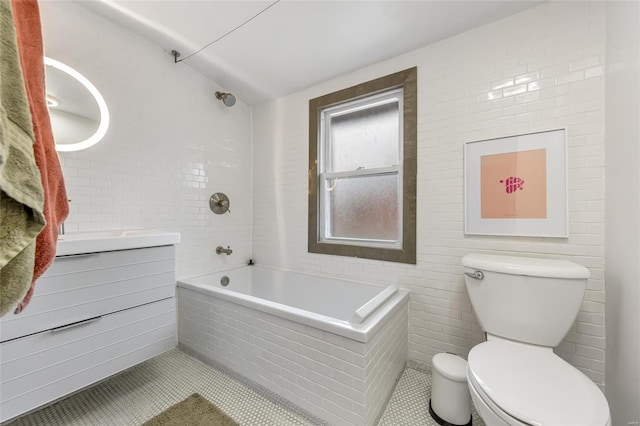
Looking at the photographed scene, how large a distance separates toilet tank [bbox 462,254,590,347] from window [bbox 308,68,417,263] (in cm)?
52

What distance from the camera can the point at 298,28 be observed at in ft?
5.43

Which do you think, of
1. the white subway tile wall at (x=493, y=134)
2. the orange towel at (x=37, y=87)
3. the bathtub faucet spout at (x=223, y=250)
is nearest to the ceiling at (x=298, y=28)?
the white subway tile wall at (x=493, y=134)

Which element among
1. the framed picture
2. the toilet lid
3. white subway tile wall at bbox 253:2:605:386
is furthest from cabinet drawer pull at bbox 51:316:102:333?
the framed picture

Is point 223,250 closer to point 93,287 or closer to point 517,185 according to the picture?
point 93,287

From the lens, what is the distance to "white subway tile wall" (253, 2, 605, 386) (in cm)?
132

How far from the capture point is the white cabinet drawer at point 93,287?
108 cm

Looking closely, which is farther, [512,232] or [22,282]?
[512,232]

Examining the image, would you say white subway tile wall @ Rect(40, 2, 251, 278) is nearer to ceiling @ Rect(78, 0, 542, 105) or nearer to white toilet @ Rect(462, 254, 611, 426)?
ceiling @ Rect(78, 0, 542, 105)

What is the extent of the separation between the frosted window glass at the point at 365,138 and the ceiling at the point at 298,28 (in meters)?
0.37

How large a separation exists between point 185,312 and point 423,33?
262 centimetres

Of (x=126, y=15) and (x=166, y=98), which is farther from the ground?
(x=126, y=15)

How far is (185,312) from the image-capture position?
6.41 ft

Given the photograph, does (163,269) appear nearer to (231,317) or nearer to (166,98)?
(231,317)

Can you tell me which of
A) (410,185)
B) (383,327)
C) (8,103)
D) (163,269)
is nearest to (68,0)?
(163,269)
